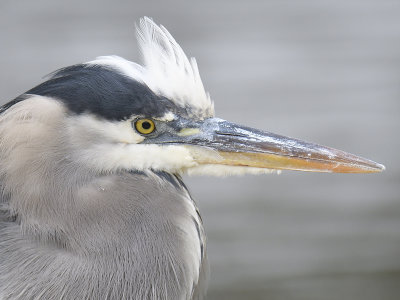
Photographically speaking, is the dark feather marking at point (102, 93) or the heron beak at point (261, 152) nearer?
the dark feather marking at point (102, 93)

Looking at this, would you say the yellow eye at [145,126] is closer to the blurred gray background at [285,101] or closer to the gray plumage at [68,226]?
the gray plumage at [68,226]

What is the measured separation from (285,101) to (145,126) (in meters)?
2.41

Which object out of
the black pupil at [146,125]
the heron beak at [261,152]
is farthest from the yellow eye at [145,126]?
the heron beak at [261,152]

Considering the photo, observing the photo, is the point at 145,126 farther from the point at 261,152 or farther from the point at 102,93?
the point at 261,152

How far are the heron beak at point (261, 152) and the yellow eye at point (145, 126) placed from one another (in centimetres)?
11

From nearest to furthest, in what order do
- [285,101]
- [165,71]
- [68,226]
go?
[68,226]
[165,71]
[285,101]

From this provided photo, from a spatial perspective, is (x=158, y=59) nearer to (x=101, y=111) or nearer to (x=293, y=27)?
(x=101, y=111)

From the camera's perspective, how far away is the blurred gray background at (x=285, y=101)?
3797 millimetres

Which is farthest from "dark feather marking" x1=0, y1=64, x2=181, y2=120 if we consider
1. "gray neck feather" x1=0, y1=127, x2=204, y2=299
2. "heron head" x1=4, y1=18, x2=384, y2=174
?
"gray neck feather" x1=0, y1=127, x2=204, y2=299

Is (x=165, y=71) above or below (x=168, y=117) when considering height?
above

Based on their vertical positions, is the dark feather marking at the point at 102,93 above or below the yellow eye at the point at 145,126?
above

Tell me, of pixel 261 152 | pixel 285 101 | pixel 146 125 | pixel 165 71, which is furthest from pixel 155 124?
pixel 285 101

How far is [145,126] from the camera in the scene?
1701 millimetres

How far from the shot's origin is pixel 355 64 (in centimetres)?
418
